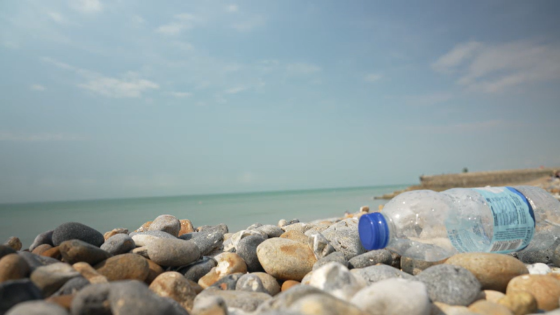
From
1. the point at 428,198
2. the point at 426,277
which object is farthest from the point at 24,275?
the point at 428,198

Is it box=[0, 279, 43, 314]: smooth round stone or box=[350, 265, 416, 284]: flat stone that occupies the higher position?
box=[0, 279, 43, 314]: smooth round stone

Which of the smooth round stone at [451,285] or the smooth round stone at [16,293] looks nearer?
the smooth round stone at [16,293]

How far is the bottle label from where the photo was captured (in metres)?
2.92

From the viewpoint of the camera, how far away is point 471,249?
9.77ft

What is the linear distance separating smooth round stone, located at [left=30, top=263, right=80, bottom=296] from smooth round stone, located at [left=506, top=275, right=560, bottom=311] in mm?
2900

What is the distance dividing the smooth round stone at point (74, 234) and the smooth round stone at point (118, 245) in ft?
0.58

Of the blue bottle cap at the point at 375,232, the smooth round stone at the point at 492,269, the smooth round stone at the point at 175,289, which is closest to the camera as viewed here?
the smooth round stone at the point at 175,289

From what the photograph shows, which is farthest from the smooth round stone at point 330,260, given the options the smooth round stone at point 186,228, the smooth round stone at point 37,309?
the smooth round stone at point 186,228

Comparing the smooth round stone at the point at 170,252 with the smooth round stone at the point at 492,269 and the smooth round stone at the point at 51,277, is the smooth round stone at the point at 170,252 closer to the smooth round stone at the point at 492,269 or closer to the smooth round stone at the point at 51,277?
the smooth round stone at the point at 51,277

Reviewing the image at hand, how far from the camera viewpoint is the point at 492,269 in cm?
234

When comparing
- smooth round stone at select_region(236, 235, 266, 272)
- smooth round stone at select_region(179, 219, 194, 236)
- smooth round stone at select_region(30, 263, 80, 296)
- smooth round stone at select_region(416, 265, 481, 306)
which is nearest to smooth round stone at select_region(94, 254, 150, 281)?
smooth round stone at select_region(30, 263, 80, 296)

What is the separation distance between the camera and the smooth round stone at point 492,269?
2.33 metres

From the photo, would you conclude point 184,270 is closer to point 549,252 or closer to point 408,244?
point 408,244

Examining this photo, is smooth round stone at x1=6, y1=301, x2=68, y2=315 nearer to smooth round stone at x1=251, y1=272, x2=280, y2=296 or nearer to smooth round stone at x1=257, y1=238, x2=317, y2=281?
smooth round stone at x1=251, y1=272, x2=280, y2=296
